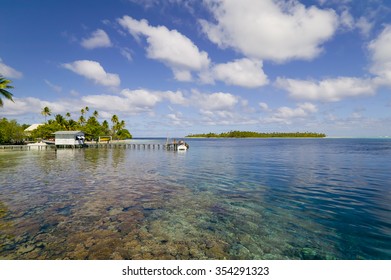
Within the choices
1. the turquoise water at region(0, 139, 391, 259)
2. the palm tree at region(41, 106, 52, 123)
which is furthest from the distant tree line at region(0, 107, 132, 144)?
the turquoise water at region(0, 139, 391, 259)

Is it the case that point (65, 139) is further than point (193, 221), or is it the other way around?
point (65, 139)

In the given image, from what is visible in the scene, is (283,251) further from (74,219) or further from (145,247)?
(74,219)

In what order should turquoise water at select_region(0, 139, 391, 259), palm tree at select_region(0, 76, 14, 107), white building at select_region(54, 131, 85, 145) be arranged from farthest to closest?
Answer: 1. white building at select_region(54, 131, 85, 145)
2. palm tree at select_region(0, 76, 14, 107)
3. turquoise water at select_region(0, 139, 391, 259)

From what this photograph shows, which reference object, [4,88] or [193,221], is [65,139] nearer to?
[4,88]

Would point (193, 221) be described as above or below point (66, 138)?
below

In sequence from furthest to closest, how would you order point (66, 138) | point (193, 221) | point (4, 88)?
point (66, 138) → point (4, 88) → point (193, 221)

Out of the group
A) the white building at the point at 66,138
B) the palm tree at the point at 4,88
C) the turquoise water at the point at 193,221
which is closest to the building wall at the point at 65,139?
the white building at the point at 66,138

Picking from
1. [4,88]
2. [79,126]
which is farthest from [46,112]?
[4,88]

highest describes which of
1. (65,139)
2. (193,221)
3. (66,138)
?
(66,138)

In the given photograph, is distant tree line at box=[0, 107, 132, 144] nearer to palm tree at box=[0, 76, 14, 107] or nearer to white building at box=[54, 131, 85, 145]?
white building at box=[54, 131, 85, 145]

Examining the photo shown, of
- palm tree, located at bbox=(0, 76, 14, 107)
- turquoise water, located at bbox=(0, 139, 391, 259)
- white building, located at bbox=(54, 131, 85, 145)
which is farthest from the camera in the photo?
white building, located at bbox=(54, 131, 85, 145)
